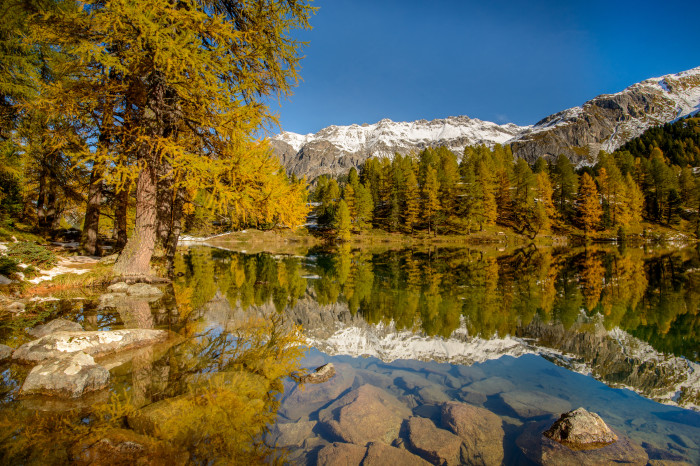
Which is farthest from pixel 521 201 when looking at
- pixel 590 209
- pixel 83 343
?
pixel 83 343

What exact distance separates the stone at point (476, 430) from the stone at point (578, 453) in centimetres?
30

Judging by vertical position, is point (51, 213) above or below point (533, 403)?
above

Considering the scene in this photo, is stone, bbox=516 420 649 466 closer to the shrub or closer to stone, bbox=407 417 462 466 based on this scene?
stone, bbox=407 417 462 466

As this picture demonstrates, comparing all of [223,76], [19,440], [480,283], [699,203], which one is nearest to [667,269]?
[480,283]

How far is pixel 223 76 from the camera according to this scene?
36.3ft

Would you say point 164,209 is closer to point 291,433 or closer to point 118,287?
point 118,287

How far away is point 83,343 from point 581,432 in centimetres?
691

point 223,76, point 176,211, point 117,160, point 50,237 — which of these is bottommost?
point 50,237

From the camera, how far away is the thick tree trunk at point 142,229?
9.95 meters

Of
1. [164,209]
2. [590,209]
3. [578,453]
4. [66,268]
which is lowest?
[578,453]

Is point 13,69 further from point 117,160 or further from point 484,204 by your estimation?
point 484,204

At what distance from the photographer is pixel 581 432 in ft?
12.8

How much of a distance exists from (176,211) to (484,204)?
5318cm

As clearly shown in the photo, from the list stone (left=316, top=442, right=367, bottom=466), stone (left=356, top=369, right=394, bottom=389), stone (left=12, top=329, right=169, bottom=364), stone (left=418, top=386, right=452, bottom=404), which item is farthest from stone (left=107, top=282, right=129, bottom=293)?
stone (left=418, top=386, right=452, bottom=404)
